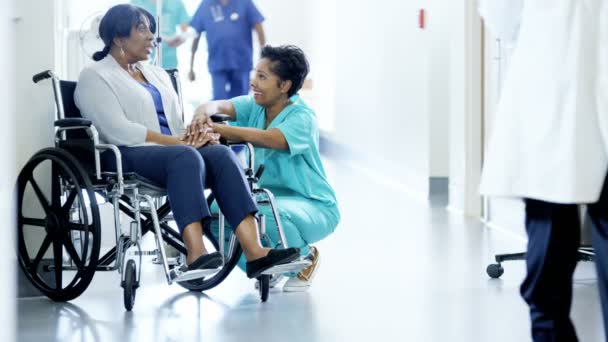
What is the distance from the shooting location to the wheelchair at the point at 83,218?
9.64 feet

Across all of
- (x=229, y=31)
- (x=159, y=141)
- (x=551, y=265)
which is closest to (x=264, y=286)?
(x=159, y=141)

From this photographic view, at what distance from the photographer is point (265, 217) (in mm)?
3256

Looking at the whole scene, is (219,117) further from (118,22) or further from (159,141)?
(118,22)

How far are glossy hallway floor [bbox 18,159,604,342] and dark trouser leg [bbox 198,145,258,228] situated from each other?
0.30 meters

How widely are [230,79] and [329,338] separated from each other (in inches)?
166

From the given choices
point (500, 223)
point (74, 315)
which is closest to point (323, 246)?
point (500, 223)

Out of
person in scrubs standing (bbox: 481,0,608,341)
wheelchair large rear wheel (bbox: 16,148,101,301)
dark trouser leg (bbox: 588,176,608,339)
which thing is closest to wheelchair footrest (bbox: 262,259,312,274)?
wheelchair large rear wheel (bbox: 16,148,101,301)

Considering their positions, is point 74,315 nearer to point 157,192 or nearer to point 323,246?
point 157,192

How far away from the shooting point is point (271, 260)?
290cm

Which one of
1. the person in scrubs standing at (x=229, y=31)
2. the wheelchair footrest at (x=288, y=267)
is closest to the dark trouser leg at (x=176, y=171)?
the wheelchair footrest at (x=288, y=267)

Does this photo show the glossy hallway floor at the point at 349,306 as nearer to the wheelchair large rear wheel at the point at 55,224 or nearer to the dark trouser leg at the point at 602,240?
the wheelchair large rear wheel at the point at 55,224

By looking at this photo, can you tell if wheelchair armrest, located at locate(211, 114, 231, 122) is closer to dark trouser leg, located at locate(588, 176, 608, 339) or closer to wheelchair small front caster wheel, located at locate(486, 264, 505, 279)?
wheelchair small front caster wheel, located at locate(486, 264, 505, 279)

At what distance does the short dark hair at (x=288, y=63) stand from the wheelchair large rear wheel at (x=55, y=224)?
0.77 meters

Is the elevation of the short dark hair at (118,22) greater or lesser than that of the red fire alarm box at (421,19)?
lesser
